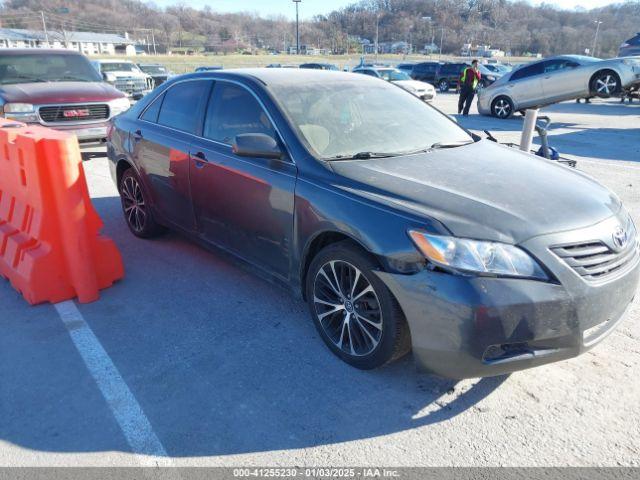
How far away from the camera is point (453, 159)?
3.36 m

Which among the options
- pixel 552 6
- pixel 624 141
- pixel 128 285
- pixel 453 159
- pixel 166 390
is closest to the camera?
pixel 166 390

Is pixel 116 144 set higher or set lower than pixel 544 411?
higher

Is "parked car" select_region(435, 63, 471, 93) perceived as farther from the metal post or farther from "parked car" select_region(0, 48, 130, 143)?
the metal post

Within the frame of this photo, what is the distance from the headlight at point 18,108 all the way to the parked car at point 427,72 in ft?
87.2

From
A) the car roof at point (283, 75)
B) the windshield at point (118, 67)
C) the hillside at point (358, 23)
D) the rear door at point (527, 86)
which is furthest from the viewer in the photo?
the hillside at point (358, 23)

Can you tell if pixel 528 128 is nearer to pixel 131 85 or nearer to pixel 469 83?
pixel 469 83

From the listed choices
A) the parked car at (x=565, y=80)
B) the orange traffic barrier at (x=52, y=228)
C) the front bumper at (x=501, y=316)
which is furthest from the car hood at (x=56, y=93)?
the parked car at (x=565, y=80)

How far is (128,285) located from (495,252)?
10.0 ft

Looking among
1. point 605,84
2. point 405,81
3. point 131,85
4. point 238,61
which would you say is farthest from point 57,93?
point 238,61

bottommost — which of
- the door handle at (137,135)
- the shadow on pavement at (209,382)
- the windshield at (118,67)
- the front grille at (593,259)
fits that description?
the shadow on pavement at (209,382)

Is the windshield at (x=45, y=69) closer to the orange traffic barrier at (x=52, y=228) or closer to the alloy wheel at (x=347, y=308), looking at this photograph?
the orange traffic barrier at (x=52, y=228)

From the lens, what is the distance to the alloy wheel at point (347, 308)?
9.30ft

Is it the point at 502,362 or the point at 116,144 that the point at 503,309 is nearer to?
the point at 502,362

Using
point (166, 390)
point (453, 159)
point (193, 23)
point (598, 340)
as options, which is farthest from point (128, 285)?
point (193, 23)
